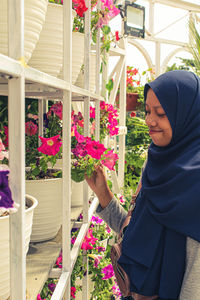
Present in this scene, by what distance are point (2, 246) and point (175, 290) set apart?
0.69 meters

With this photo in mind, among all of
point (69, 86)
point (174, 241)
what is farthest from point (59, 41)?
point (174, 241)

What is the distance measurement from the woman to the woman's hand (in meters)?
0.04

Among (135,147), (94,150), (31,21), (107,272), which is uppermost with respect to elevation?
(31,21)

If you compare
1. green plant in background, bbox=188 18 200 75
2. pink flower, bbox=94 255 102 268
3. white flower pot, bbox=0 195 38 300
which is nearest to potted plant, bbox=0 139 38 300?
white flower pot, bbox=0 195 38 300

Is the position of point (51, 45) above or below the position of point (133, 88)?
below

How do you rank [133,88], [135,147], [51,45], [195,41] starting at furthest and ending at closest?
[135,147] → [133,88] → [195,41] → [51,45]

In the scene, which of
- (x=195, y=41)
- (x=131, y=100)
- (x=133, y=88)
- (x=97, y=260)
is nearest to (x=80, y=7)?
(x=97, y=260)

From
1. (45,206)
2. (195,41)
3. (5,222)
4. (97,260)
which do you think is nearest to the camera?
(5,222)

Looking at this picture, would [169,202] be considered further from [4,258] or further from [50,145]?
[4,258]

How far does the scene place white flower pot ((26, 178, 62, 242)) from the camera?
3.05 ft

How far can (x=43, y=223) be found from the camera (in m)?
0.95

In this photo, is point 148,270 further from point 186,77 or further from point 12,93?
point 12,93

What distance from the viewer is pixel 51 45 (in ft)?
2.60

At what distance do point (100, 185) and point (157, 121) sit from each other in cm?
34
